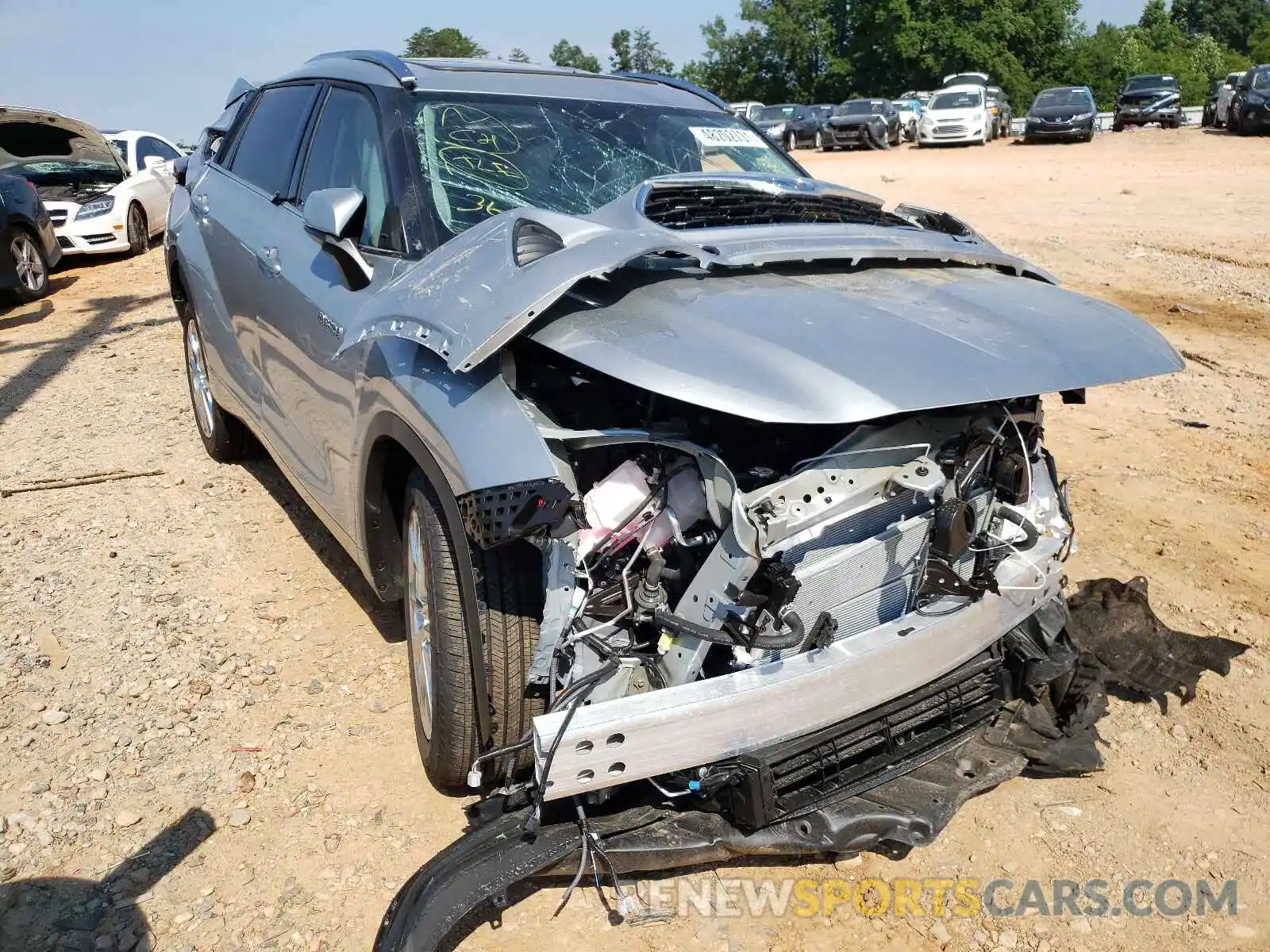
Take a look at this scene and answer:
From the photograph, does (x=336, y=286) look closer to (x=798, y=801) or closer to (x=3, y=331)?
(x=798, y=801)

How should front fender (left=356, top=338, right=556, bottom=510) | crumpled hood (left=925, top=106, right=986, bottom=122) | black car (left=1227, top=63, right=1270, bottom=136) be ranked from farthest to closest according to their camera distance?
crumpled hood (left=925, top=106, right=986, bottom=122), black car (left=1227, top=63, right=1270, bottom=136), front fender (left=356, top=338, right=556, bottom=510)

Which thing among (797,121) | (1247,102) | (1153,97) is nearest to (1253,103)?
(1247,102)

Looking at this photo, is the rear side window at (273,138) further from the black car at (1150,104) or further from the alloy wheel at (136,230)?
the black car at (1150,104)

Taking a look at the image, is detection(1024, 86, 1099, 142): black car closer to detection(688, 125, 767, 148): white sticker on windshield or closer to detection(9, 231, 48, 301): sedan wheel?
detection(9, 231, 48, 301): sedan wheel

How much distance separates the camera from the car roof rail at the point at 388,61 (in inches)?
135

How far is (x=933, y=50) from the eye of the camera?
2046 inches

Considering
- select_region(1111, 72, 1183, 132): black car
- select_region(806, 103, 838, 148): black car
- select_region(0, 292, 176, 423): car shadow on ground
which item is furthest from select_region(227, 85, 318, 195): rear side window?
select_region(1111, 72, 1183, 132): black car

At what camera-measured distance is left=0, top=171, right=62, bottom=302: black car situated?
10367 mm

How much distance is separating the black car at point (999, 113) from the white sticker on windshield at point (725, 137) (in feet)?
98.9

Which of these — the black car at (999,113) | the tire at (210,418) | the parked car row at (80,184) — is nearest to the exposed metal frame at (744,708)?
the tire at (210,418)

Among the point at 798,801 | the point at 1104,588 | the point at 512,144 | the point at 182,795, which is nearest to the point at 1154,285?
the point at 1104,588

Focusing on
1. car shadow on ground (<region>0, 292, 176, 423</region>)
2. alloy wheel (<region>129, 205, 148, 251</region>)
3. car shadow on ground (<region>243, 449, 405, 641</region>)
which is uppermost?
alloy wheel (<region>129, 205, 148, 251</region>)

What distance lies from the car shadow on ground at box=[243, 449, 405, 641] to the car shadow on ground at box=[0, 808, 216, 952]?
1.18 meters

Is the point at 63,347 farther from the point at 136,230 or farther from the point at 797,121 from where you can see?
the point at 797,121
